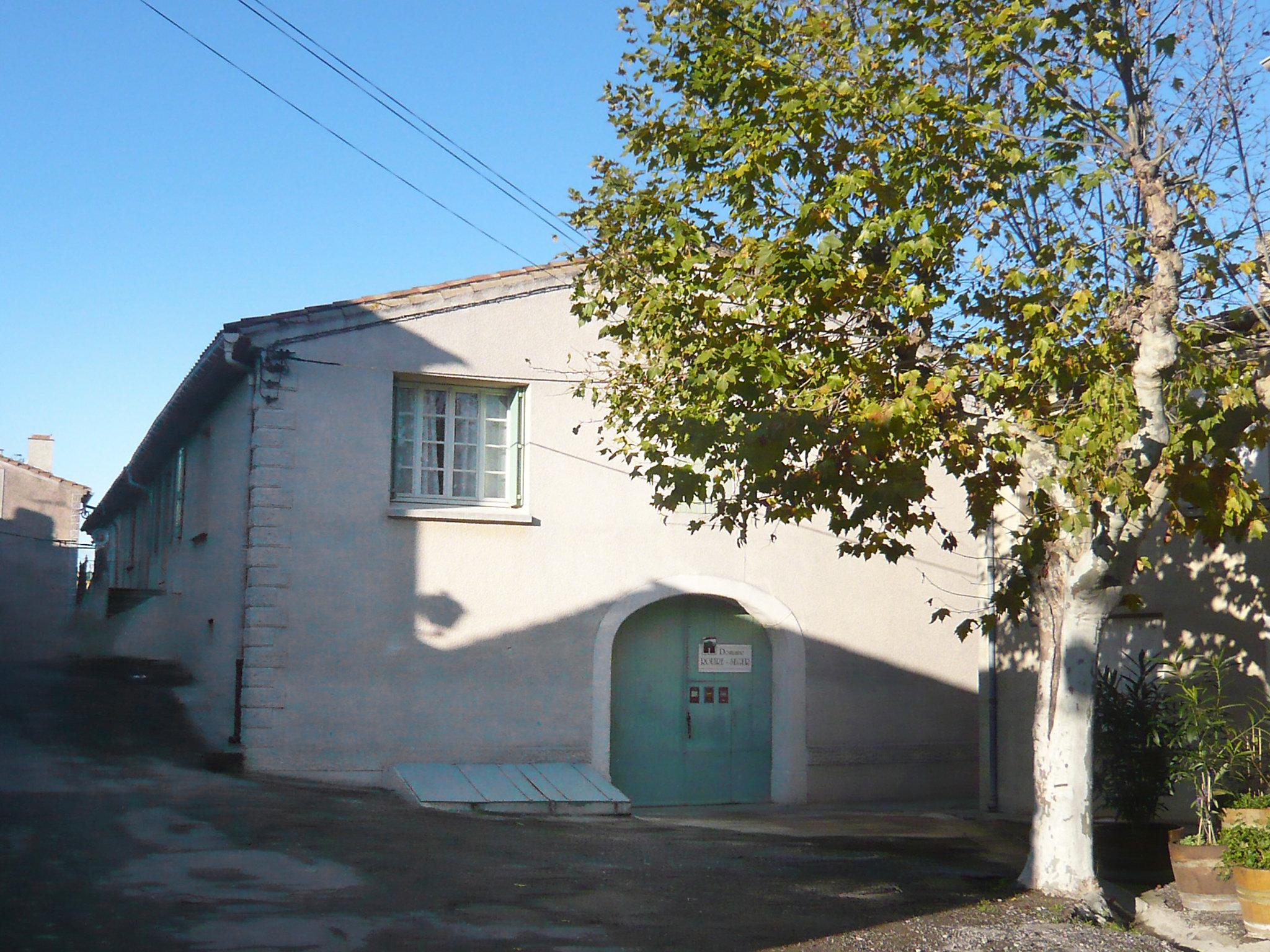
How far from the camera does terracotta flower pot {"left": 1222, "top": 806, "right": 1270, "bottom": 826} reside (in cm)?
799

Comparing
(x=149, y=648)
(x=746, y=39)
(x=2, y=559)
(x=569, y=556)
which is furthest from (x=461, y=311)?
(x=2, y=559)

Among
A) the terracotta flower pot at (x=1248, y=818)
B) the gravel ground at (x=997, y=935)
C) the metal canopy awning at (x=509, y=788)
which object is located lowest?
the gravel ground at (x=997, y=935)

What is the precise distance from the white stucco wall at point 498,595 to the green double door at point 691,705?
0.39 metres

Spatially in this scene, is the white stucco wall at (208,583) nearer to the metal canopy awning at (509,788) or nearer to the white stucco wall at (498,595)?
the white stucco wall at (498,595)

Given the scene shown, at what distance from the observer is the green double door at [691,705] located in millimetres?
13984

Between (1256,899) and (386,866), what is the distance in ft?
17.7

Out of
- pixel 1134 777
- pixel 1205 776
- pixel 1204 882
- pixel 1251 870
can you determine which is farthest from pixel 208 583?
pixel 1251 870

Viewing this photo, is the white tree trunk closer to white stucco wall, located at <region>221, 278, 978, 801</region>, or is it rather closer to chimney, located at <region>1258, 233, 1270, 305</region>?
chimney, located at <region>1258, 233, 1270, 305</region>

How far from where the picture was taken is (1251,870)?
763cm

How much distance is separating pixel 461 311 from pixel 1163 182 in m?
7.31

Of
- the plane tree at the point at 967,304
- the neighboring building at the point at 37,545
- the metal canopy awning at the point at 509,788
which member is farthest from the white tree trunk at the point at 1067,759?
the neighboring building at the point at 37,545

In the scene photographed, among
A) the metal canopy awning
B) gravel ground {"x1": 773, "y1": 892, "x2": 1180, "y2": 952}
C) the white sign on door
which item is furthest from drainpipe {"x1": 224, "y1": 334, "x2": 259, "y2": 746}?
gravel ground {"x1": 773, "y1": 892, "x2": 1180, "y2": 952}

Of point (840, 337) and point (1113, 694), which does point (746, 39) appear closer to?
point (840, 337)

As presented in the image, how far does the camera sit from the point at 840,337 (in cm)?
900
